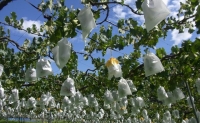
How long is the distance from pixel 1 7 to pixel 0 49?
912 mm

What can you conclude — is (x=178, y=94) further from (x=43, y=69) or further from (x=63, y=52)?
(x=63, y=52)

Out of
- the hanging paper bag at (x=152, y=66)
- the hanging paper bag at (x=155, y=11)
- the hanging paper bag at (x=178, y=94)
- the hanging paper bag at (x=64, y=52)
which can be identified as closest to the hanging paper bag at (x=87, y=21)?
the hanging paper bag at (x=64, y=52)

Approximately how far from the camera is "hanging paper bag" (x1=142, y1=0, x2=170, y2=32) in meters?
1.27

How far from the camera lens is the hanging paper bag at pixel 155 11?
4.17 ft

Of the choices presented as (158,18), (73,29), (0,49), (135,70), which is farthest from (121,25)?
(158,18)

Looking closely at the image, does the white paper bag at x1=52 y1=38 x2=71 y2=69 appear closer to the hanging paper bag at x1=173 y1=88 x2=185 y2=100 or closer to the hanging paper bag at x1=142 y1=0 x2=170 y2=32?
the hanging paper bag at x1=142 y1=0 x2=170 y2=32

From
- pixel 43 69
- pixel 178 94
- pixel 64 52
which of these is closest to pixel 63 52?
pixel 64 52

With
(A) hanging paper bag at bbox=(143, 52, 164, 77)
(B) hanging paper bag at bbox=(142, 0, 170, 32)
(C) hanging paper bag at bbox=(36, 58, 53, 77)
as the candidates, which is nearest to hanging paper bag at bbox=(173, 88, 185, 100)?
(A) hanging paper bag at bbox=(143, 52, 164, 77)

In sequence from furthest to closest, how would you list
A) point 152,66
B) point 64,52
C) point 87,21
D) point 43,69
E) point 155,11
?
1. point 43,69
2. point 152,66
3. point 64,52
4. point 87,21
5. point 155,11

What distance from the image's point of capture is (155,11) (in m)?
1.28

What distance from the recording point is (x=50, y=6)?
230 cm

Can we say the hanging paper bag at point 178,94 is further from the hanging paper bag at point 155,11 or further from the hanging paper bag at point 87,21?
the hanging paper bag at point 155,11

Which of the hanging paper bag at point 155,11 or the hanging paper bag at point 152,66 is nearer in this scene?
the hanging paper bag at point 155,11

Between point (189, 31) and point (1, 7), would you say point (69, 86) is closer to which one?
point (1, 7)
